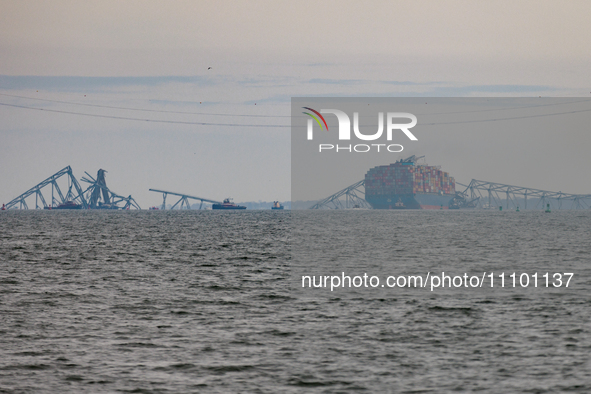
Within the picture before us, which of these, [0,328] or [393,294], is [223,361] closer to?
[0,328]

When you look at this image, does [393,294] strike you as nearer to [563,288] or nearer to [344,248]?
[563,288]

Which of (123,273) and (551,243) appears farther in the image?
(551,243)

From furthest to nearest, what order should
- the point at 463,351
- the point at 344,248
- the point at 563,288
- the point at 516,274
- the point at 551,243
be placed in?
the point at 551,243, the point at 344,248, the point at 516,274, the point at 563,288, the point at 463,351

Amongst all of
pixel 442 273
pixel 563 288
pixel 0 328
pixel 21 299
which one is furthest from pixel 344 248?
pixel 0 328

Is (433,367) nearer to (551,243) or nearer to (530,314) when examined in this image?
(530,314)

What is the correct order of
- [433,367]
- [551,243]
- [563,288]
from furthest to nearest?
[551,243] < [563,288] < [433,367]

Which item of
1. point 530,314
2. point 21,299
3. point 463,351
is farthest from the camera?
point 21,299

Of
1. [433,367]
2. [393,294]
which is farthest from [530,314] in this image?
[433,367]

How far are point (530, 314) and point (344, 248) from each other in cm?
4118

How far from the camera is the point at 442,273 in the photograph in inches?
1751

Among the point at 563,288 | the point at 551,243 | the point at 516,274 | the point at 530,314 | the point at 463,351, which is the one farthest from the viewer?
the point at 551,243

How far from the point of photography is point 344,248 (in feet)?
226

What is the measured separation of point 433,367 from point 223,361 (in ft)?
20.4

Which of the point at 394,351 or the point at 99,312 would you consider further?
the point at 99,312
